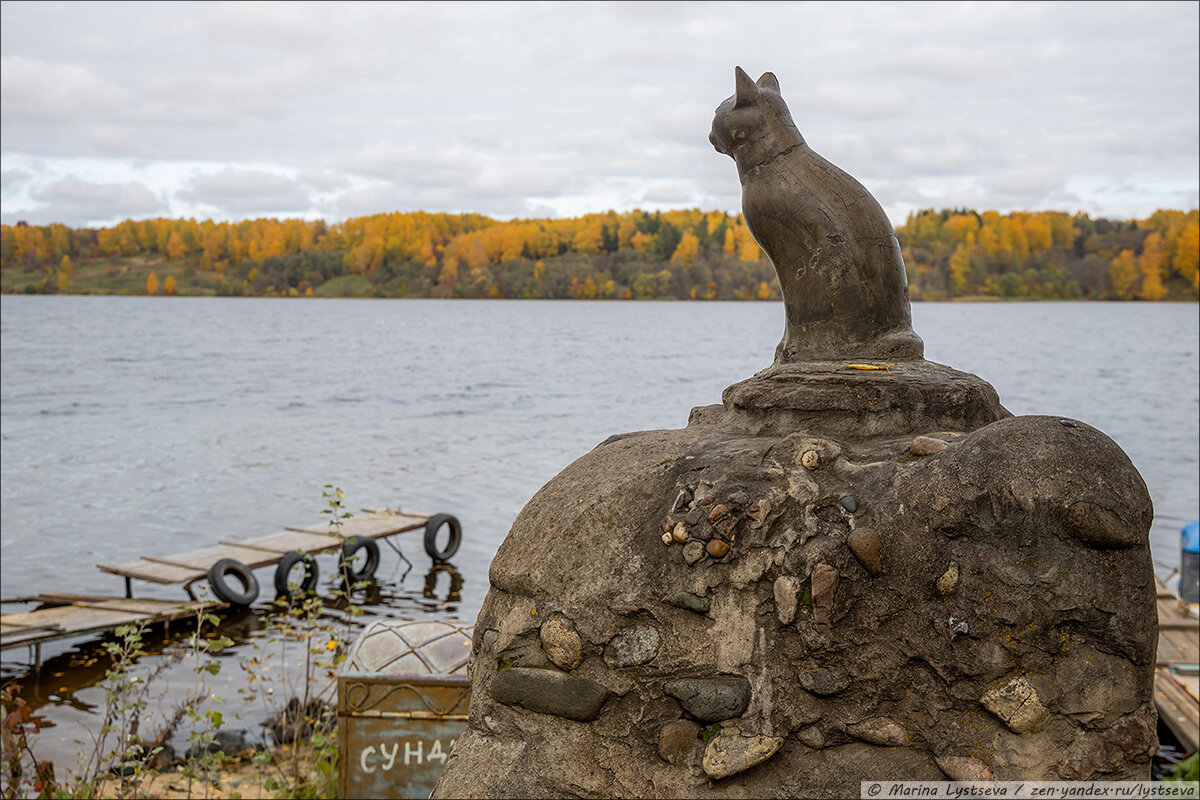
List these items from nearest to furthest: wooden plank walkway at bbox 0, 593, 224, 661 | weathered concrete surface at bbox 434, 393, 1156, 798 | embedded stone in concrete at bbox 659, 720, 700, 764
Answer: weathered concrete surface at bbox 434, 393, 1156, 798 < embedded stone in concrete at bbox 659, 720, 700, 764 < wooden plank walkway at bbox 0, 593, 224, 661

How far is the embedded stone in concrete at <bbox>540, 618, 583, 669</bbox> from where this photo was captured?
346 centimetres

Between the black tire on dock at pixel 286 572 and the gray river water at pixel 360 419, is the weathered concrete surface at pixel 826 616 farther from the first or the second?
the black tire on dock at pixel 286 572

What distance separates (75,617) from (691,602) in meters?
12.5

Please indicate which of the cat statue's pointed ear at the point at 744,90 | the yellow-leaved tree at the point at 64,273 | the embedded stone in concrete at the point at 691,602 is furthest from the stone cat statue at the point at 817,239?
the yellow-leaved tree at the point at 64,273

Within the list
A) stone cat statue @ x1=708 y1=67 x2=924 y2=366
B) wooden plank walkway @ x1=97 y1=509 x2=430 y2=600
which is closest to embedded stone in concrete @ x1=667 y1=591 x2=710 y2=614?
stone cat statue @ x1=708 y1=67 x2=924 y2=366

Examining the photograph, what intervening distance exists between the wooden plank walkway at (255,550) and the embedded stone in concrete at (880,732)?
11803 mm

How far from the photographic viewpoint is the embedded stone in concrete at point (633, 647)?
342 cm

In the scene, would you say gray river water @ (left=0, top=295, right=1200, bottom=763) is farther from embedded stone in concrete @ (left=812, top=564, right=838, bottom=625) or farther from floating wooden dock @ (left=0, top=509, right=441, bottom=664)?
embedded stone in concrete @ (left=812, top=564, right=838, bottom=625)

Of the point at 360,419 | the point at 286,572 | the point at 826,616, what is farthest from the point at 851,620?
the point at 360,419

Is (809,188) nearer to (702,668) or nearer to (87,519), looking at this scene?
(702,668)

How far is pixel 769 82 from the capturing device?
4676mm

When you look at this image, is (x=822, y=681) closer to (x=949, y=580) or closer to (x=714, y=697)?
(x=714, y=697)

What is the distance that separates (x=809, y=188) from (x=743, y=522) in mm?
1747

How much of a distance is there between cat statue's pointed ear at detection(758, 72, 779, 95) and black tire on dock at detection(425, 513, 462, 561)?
A: 48.4 ft
